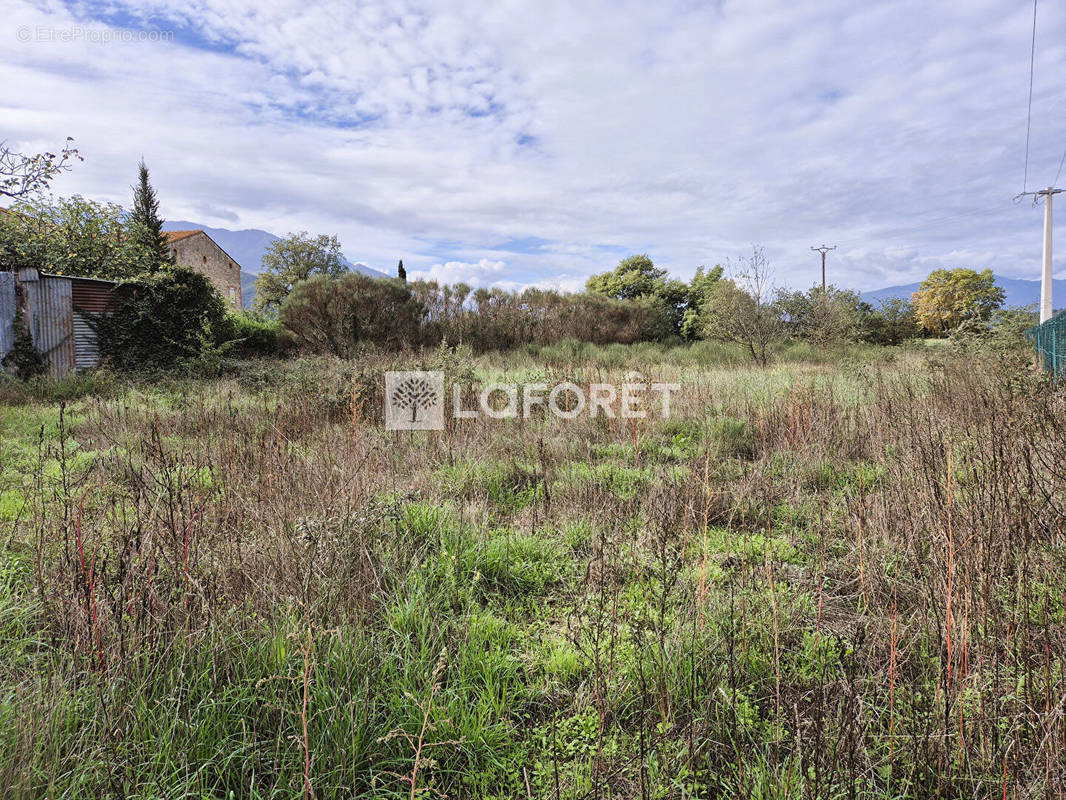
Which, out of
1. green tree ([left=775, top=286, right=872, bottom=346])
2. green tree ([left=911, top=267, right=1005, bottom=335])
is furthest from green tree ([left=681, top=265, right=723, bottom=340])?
green tree ([left=911, top=267, right=1005, bottom=335])

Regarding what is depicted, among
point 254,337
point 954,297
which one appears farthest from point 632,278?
point 954,297

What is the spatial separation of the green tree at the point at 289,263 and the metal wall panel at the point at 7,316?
28.6 m

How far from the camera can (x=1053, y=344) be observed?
26.6 ft

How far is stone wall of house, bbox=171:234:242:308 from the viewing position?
129ft

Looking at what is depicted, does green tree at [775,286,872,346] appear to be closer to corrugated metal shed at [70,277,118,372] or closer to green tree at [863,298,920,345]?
green tree at [863,298,920,345]

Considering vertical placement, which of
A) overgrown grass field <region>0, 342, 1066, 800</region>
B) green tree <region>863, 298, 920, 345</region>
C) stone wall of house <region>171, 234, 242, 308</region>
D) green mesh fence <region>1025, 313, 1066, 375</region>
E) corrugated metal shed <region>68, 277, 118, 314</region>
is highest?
stone wall of house <region>171, 234, 242, 308</region>

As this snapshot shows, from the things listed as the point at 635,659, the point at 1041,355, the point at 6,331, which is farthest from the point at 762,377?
the point at 6,331

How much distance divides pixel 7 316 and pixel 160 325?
9.49ft

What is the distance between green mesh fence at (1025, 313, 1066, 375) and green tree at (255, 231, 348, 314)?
40228 millimetres

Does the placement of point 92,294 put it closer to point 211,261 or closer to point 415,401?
point 415,401

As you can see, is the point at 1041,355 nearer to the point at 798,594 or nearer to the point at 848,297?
the point at 798,594

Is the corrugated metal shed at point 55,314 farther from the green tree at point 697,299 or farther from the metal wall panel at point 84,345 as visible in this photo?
the green tree at point 697,299

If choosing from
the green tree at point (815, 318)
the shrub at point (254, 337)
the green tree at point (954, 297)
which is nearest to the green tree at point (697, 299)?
the green tree at point (815, 318)

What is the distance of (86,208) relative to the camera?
60.6 feet
